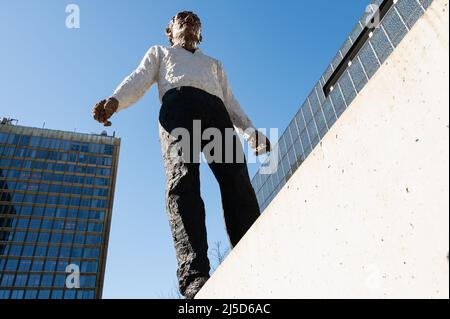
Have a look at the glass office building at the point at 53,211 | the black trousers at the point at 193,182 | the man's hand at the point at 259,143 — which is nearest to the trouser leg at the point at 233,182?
the black trousers at the point at 193,182

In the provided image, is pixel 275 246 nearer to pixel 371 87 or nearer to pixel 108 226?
pixel 371 87

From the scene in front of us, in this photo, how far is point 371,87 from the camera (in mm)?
982

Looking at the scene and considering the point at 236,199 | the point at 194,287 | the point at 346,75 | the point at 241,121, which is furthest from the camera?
the point at 346,75

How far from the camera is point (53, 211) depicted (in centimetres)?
7200

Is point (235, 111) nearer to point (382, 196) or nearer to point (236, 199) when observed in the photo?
point (236, 199)

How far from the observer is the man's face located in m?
3.21

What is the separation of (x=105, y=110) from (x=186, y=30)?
3.47 feet

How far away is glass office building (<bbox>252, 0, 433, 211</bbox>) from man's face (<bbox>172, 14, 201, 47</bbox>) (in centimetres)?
1442

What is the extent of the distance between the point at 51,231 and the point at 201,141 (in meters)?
75.4

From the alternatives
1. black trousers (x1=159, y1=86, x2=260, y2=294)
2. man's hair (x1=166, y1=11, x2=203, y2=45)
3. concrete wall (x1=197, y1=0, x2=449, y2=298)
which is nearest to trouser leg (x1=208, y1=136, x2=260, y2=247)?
black trousers (x1=159, y1=86, x2=260, y2=294)

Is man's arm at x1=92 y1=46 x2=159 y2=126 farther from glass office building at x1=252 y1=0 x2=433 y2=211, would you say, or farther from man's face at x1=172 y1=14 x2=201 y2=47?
glass office building at x1=252 y1=0 x2=433 y2=211

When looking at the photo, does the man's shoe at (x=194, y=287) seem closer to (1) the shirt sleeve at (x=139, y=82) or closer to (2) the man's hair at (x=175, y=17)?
(1) the shirt sleeve at (x=139, y=82)

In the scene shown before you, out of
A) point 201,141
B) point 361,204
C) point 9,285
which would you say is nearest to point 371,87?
point 361,204

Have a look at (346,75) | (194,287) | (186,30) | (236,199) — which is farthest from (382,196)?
(346,75)
